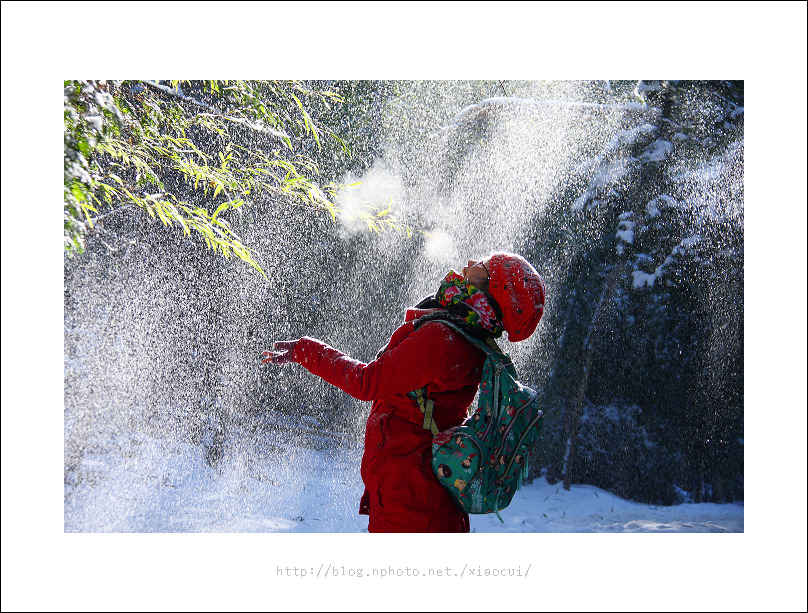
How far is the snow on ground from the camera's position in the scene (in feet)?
15.8

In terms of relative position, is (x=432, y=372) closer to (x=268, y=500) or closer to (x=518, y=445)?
(x=518, y=445)

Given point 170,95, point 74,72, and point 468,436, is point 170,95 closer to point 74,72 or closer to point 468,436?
point 74,72

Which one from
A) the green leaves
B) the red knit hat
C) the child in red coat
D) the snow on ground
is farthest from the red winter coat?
the snow on ground

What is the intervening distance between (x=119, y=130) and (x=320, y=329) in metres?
4.83

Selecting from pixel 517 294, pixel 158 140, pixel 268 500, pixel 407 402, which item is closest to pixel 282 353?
pixel 407 402

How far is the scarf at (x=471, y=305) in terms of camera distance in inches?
60.3

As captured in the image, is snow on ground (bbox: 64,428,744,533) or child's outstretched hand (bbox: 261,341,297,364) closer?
child's outstretched hand (bbox: 261,341,297,364)

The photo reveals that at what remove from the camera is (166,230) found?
5.56 m

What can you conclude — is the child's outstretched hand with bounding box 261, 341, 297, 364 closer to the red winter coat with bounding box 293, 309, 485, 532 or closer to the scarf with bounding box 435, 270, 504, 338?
the red winter coat with bounding box 293, 309, 485, 532

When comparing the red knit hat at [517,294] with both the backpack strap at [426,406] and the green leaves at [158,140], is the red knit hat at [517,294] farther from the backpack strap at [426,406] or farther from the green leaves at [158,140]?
the green leaves at [158,140]

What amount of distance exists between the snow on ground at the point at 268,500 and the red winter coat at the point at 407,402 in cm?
364

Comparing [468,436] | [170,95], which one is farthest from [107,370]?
[468,436]

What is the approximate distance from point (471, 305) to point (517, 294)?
0.44 ft

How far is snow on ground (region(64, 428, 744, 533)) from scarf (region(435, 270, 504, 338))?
395 centimetres
